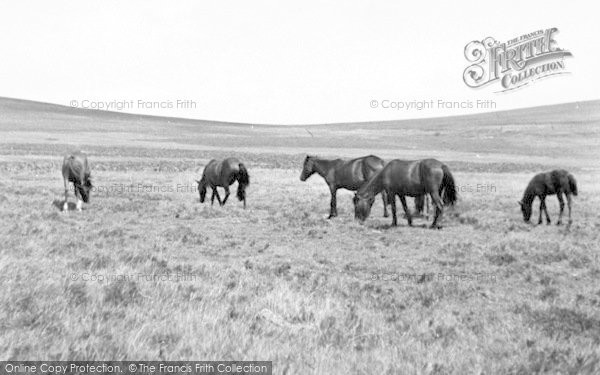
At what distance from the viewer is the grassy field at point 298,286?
4727mm

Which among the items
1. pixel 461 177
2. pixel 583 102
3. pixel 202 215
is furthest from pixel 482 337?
pixel 583 102

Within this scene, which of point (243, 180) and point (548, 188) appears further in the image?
point (243, 180)

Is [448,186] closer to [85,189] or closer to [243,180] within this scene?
[243,180]

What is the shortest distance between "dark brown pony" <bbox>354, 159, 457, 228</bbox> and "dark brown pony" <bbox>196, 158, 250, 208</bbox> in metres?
5.75

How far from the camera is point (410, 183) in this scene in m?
17.0

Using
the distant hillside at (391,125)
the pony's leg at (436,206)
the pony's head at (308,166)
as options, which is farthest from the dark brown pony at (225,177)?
the distant hillside at (391,125)

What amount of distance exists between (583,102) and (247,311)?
583 feet

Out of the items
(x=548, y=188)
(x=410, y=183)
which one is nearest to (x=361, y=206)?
(x=410, y=183)

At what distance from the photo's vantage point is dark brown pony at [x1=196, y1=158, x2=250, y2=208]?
70.6ft

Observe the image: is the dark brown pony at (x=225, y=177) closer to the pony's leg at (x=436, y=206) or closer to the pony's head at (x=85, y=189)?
the pony's head at (x=85, y=189)

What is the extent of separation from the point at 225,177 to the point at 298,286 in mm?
13976

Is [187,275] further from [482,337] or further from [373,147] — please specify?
[373,147]

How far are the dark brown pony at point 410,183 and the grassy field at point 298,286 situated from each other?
0.72 m

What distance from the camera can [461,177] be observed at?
3978 centimetres
